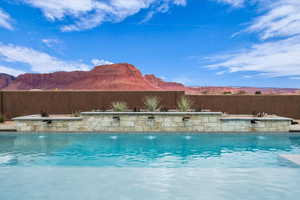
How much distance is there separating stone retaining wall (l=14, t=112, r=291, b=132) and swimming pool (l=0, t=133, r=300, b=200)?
35 centimetres

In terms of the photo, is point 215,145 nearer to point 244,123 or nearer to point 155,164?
point 244,123

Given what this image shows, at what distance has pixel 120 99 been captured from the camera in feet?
39.4

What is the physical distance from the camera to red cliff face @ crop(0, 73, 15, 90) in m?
67.8

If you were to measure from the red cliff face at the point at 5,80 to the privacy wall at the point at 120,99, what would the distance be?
69.0 metres

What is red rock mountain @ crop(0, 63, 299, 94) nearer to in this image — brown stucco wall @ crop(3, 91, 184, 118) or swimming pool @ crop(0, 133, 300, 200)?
brown stucco wall @ crop(3, 91, 184, 118)

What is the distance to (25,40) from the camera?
32.2 meters

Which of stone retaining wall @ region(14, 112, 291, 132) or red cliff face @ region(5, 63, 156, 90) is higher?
red cliff face @ region(5, 63, 156, 90)

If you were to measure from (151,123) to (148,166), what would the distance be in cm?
357

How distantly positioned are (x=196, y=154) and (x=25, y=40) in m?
35.5

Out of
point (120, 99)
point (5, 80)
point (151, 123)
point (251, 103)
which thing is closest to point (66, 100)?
point (120, 99)

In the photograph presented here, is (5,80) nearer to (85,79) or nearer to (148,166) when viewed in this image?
(85,79)

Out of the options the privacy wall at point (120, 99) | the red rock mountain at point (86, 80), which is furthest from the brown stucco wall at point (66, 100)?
the red rock mountain at point (86, 80)

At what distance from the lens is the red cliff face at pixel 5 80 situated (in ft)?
222

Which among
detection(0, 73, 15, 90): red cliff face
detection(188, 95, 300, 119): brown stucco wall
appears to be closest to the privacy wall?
detection(188, 95, 300, 119): brown stucco wall
